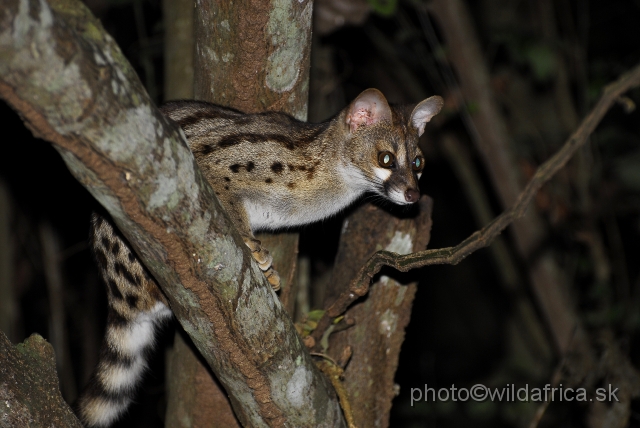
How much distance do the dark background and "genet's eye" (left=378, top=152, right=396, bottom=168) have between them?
64.4 inches

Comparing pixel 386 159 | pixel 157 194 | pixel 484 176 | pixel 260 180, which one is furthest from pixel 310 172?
pixel 484 176

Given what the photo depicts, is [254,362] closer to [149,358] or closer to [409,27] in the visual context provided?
[149,358]

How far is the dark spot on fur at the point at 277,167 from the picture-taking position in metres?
3.48

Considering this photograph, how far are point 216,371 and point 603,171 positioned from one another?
619 cm

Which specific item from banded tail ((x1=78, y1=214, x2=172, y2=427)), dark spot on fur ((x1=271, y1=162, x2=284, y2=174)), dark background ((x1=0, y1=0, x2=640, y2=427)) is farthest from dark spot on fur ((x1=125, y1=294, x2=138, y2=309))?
dark background ((x1=0, y1=0, x2=640, y2=427))

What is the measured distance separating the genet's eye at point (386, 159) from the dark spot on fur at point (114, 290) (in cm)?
154

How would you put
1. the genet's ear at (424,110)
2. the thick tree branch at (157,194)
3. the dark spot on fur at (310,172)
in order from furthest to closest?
the genet's ear at (424,110) < the dark spot on fur at (310,172) < the thick tree branch at (157,194)

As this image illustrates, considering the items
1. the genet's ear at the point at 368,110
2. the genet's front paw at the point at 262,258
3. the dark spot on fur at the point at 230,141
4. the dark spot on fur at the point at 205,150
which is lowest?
the genet's front paw at the point at 262,258

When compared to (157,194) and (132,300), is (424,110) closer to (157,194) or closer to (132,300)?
(132,300)

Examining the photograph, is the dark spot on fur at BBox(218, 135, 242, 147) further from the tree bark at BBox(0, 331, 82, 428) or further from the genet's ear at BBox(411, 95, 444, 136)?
the tree bark at BBox(0, 331, 82, 428)

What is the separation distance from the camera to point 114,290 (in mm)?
3342

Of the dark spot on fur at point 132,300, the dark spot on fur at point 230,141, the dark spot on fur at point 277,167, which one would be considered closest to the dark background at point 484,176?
the dark spot on fur at point 277,167

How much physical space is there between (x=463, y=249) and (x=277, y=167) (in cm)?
110

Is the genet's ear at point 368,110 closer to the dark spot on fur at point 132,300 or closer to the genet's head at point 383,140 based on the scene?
the genet's head at point 383,140
